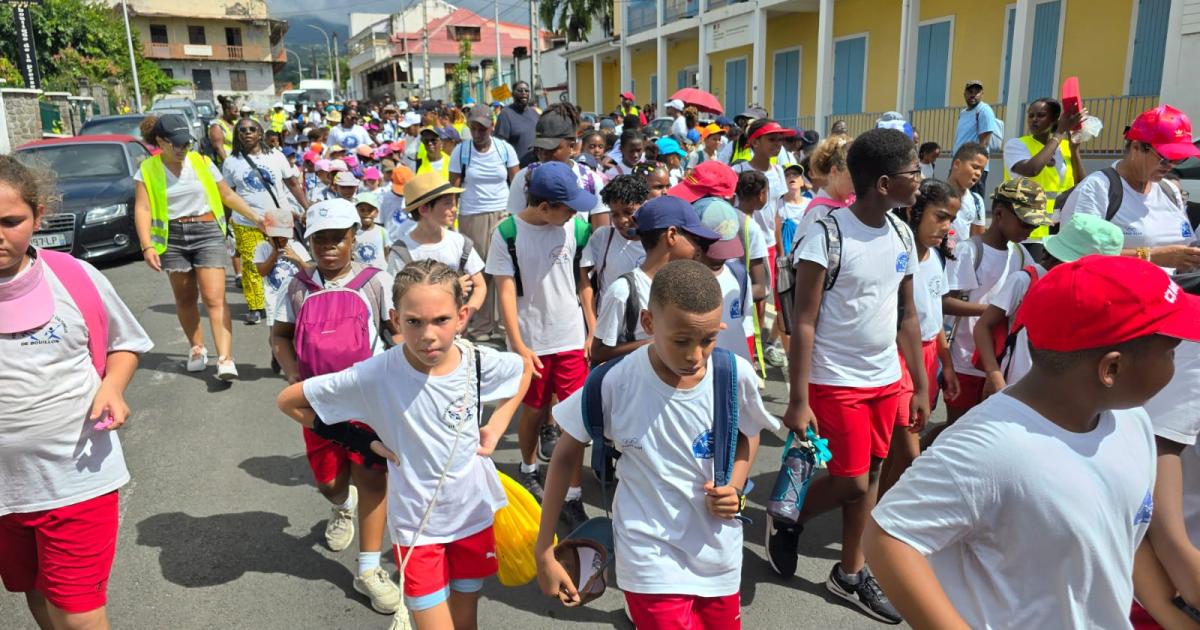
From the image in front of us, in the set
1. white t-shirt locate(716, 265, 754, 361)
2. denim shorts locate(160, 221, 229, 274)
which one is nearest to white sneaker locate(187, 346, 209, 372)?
denim shorts locate(160, 221, 229, 274)

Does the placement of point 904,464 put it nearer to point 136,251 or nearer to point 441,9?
point 136,251

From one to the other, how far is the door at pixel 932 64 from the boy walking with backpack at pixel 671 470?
18601 millimetres

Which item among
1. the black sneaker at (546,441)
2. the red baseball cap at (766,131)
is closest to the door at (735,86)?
the red baseball cap at (766,131)

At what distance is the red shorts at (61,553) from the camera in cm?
256

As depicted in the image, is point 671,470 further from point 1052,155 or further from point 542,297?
point 1052,155

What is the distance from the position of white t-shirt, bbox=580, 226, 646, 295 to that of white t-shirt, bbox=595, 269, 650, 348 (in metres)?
0.89

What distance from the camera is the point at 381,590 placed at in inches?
134

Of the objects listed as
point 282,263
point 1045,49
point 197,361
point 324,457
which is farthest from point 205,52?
point 324,457

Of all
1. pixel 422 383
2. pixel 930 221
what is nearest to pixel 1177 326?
pixel 422 383

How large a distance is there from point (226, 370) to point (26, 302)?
4.15 metres

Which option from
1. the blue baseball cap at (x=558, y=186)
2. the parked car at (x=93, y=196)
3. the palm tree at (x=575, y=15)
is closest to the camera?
the blue baseball cap at (x=558, y=186)

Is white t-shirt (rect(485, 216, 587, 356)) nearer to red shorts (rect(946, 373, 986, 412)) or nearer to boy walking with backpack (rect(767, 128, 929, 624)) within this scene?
boy walking with backpack (rect(767, 128, 929, 624))

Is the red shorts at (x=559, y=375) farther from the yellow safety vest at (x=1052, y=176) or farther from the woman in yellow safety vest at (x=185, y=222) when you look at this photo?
the yellow safety vest at (x=1052, y=176)

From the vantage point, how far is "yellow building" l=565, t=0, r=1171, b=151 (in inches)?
591
